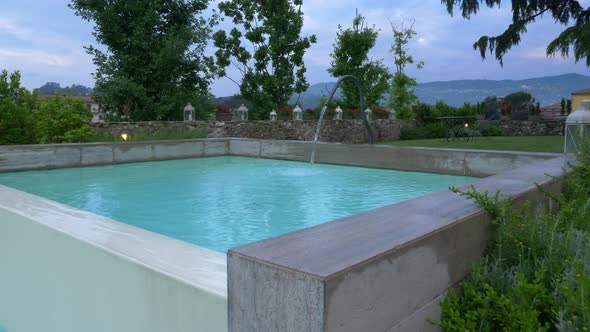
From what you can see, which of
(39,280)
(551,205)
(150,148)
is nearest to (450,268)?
(551,205)

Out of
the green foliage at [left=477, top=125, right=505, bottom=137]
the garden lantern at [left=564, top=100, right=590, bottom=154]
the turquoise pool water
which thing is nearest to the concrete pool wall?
the turquoise pool water

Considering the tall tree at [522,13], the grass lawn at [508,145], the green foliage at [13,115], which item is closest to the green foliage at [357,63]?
the grass lawn at [508,145]

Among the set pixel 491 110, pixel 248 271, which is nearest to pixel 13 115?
pixel 248 271

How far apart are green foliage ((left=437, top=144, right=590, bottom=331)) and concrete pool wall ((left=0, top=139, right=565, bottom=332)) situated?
0.08 m

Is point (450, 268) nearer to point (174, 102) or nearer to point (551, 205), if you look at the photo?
point (551, 205)

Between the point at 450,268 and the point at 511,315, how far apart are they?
1.03 feet

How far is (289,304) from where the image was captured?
129 centimetres

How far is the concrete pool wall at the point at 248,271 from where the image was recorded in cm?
132

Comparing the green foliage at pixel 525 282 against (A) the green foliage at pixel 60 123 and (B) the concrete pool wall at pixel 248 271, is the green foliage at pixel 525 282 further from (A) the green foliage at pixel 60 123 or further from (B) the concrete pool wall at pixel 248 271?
(A) the green foliage at pixel 60 123

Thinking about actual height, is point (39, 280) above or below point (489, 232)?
below

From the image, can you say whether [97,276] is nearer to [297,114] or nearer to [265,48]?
[297,114]

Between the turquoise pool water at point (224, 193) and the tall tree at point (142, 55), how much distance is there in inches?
326

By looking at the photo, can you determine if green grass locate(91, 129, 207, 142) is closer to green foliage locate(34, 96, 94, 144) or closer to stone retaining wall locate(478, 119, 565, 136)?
green foliage locate(34, 96, 94, 144)

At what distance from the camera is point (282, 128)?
16.9m
